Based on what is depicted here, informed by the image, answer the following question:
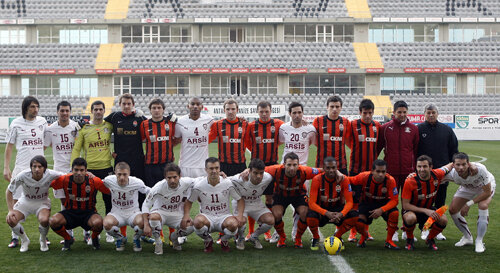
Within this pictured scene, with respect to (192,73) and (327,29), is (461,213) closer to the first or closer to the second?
(192,73)

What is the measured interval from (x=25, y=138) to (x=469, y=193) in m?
5.22

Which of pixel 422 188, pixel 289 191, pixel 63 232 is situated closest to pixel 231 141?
pixel 289 191

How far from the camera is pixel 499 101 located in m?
30.0

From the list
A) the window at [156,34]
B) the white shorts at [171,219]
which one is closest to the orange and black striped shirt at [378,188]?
the white shorts at [171,219]

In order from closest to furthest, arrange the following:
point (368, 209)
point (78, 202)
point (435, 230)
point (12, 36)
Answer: point (435, 230) → point (78, 202) → point (368, 209) → point (12, 36)

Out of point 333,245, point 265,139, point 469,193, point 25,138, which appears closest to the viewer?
point 333,245

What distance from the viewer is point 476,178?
5730mm

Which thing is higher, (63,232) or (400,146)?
(400,146)

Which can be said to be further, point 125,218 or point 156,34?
point 156,34

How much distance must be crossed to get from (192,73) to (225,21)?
12.4ft

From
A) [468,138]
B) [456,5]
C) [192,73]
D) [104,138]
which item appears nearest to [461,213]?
[104,138]

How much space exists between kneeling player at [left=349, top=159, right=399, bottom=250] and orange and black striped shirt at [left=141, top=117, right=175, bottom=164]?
7.41 ft

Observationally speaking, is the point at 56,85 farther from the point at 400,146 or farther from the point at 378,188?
the point at 378,188

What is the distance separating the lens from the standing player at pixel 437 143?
20.6ft
